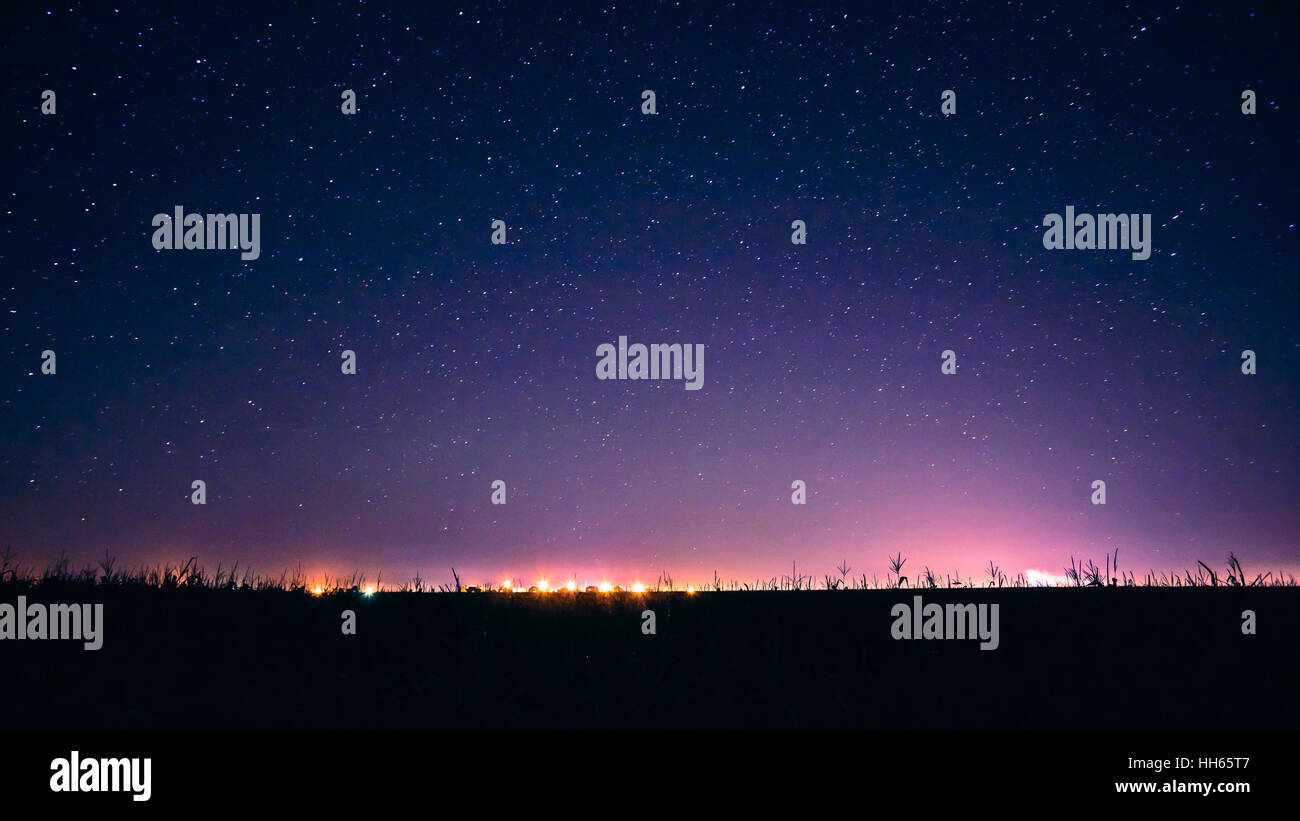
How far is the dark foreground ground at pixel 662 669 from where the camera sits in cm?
353

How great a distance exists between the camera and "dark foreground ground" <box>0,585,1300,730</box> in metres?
3.53

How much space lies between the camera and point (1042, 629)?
4.64 m

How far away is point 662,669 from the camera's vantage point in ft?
13.2
